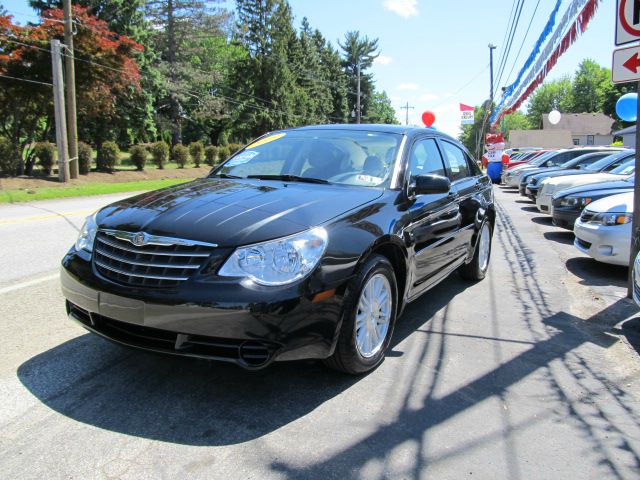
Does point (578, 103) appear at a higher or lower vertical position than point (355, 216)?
higher

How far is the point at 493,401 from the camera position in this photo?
3.15 metres

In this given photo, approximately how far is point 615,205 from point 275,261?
566 cm

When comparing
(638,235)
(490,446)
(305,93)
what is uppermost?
(305,93)

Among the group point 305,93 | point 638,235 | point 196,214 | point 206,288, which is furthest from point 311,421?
point 305,93

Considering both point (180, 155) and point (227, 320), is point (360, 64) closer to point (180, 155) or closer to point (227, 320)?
point (180, 155)

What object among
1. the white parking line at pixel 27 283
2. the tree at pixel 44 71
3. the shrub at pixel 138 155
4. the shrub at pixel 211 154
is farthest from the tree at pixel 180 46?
the white parking line at pixel 27 283

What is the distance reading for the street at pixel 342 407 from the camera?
2465 mm

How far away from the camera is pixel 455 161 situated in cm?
540

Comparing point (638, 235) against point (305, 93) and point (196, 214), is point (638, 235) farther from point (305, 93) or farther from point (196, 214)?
point (305, 93)

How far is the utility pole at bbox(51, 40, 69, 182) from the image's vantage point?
1847cm

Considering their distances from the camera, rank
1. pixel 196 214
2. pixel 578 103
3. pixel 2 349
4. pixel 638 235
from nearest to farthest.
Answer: pixel 196 214 → pixel 2 349 → pixel 638 235 → pixel 578 103

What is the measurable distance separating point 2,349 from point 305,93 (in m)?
50.7

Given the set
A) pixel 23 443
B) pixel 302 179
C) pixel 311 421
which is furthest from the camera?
pixel 302 179

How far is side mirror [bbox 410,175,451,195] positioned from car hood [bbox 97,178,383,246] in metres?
0.35
